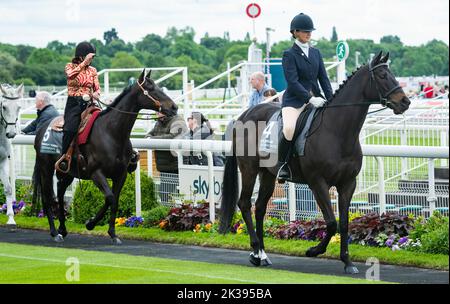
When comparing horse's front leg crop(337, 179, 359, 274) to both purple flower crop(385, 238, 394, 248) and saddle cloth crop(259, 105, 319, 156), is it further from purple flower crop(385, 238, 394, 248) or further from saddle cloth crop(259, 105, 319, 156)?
purple flower crop(385, 238, 394, 248)

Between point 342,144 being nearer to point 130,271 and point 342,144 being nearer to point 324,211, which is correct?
point 324,211

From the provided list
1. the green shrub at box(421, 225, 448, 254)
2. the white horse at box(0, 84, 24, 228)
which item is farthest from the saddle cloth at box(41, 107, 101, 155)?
the green shrub at box(421, 225, 448, 254)

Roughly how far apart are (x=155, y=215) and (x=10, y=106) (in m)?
2.73

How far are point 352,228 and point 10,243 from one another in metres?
4.73

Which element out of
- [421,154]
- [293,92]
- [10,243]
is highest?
[293,92]

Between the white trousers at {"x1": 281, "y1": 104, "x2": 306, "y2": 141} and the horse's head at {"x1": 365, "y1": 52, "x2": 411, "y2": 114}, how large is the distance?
2.91ft

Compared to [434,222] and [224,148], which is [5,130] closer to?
[224,148]

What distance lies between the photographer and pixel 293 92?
1160 cm

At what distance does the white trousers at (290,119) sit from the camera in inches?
460

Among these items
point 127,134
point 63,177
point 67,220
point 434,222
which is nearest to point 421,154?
point 434,222

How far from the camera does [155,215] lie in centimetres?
1520

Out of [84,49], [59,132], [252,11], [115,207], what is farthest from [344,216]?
[252,11]

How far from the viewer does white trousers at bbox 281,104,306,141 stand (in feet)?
38.3
